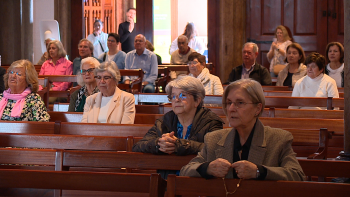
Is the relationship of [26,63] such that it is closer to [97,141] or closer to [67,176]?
[97,141]

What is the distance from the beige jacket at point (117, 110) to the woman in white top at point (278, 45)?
4.79m

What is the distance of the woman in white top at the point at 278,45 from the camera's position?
8086 mm

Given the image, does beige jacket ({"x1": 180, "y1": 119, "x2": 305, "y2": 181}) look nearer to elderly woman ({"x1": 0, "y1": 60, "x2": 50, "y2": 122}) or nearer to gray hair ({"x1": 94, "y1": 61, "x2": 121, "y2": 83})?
gray hair ({"x1": 94, "y1": 61, "x2": 121, "y2": 83})

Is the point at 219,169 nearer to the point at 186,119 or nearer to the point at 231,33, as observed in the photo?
the point at 186,119

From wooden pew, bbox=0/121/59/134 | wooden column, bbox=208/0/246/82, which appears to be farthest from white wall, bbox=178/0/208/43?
wooden pew, bbox=0/121/59/134

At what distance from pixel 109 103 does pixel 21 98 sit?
79 cm

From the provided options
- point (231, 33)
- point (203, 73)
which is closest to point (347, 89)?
point (203, 73)

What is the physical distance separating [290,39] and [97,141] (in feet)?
20.9

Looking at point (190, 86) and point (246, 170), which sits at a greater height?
point (190, 86)

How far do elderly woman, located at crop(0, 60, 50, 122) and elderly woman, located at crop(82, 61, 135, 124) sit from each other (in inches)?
16.5

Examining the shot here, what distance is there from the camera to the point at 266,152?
1988mm

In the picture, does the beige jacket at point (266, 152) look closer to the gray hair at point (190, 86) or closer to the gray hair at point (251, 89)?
the gray hair at point (251, 89)

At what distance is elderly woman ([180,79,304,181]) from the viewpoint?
75.4 inches

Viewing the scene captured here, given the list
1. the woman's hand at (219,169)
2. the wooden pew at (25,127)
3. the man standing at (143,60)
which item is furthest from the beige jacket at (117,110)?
the man standing at (143,60)
